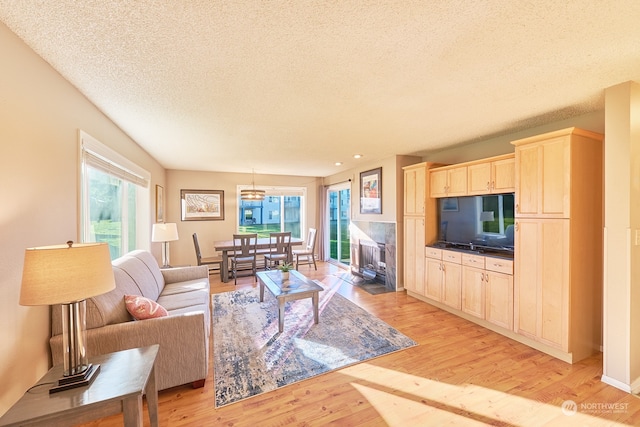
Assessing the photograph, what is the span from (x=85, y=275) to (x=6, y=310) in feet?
2.01

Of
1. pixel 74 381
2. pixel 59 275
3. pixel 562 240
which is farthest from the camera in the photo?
pixel 562 240

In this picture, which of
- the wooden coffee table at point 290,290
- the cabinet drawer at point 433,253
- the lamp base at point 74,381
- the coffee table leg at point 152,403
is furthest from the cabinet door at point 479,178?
the lamp base at point 74,381

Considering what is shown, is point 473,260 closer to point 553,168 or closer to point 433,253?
point 433,253

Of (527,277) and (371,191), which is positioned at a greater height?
(371,191)

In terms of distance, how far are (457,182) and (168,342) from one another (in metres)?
3.57

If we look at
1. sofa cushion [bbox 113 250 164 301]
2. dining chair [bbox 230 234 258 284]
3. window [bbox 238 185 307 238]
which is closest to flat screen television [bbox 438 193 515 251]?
dining chair [bbox 230 234 258 284]

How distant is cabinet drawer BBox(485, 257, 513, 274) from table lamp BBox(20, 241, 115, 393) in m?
3.40

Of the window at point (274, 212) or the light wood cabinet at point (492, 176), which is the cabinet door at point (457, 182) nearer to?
the light wood cabinet at point (492, 176)

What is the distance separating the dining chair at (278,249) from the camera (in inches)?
214

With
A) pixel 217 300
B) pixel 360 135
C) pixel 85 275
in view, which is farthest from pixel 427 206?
pixel 85 275

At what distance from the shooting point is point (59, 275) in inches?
45.1

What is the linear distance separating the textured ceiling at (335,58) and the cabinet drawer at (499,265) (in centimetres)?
151

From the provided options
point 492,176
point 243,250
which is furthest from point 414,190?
point 243,250

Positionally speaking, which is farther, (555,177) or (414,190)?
(414,190)
